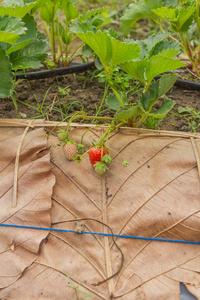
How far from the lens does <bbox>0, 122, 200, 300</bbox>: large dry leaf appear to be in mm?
1168

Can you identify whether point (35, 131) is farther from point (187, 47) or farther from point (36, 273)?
point (187, 47)

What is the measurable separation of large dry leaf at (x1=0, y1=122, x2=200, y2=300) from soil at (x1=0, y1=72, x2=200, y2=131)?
33 centimetres

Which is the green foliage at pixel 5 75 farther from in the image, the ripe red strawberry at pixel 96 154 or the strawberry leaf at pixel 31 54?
the ripe red strawberry at pixel 96 154

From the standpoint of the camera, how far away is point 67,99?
1.93 m

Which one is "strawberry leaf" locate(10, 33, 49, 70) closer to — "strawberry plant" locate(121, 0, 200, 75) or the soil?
the soil

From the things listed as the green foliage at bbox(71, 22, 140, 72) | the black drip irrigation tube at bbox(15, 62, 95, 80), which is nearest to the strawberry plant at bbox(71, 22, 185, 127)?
the green foliage at bbox(71, 22, 140, 72)

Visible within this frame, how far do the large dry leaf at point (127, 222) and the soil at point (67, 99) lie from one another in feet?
1.09

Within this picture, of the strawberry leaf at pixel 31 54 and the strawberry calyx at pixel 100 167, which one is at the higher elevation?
the strawberry leaf at pixel 31 54

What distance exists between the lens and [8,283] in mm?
1173

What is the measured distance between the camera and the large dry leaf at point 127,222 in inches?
46.0

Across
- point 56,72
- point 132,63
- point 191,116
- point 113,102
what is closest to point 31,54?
point 56,72

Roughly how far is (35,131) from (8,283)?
2.31ft

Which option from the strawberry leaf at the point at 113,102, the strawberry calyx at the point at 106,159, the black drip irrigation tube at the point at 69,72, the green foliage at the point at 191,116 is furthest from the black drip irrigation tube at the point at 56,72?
the strawberry calyx at the point at 106,159

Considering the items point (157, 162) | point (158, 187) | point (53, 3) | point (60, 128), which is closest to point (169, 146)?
point (157, 162)
